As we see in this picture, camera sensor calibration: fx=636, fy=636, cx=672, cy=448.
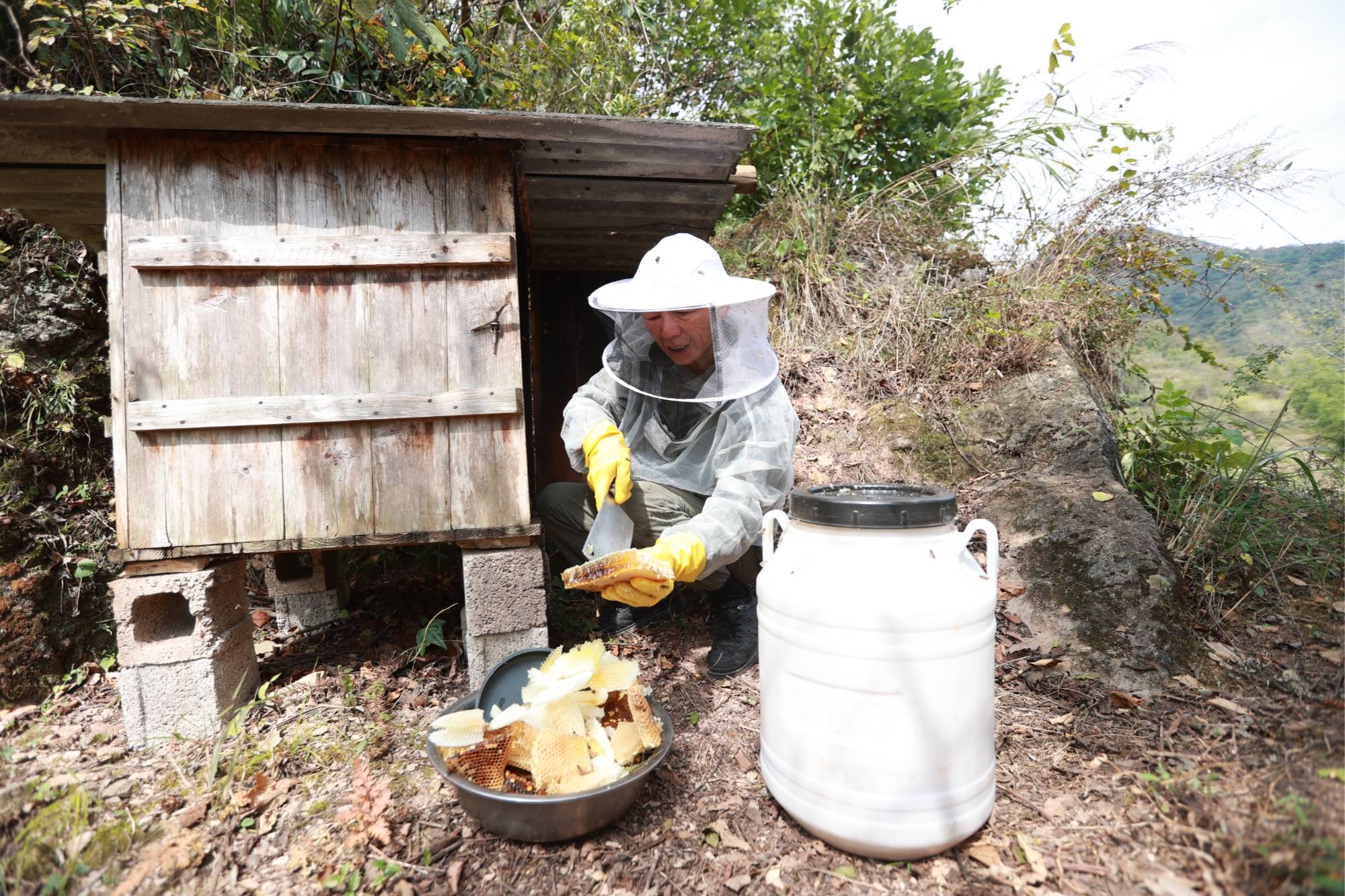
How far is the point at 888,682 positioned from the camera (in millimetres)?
1723

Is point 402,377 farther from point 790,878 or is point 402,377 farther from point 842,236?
point 842,236

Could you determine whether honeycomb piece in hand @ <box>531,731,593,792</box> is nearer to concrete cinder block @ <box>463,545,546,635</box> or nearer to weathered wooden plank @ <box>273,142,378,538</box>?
concrete cinder block @ <box>463,545,546,635</box>

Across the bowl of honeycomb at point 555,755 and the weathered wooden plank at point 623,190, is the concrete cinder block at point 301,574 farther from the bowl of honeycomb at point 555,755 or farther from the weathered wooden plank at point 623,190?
the weathered wooden plank at point 623,190

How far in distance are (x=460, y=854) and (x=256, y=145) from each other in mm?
2786

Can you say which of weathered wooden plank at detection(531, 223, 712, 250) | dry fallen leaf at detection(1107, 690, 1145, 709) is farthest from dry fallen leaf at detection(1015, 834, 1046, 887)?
weathered wooden plank at detection(531, 223, 712, 250)

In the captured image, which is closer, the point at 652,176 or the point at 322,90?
the point at 652,176

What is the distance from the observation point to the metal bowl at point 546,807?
1.80 m

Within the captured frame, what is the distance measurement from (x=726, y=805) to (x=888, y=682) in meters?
0.82

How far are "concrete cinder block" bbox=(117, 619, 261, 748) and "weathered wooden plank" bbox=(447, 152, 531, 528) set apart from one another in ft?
3.97

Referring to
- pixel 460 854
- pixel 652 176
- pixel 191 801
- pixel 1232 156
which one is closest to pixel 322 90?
pixel 652 176

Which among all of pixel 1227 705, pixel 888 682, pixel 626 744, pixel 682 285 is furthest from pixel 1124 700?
pixel 682 285

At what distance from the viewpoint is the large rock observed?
2.69 meters

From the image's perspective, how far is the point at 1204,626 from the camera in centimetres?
275

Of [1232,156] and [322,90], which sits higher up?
[322,90]
